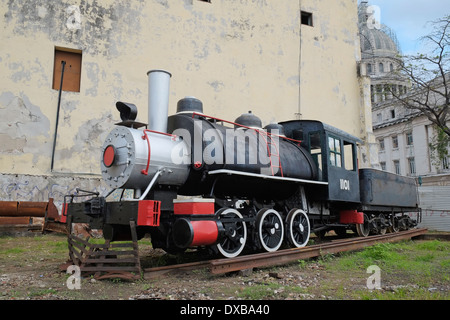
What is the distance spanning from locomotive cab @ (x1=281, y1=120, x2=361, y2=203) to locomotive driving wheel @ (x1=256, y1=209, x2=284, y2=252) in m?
1.64

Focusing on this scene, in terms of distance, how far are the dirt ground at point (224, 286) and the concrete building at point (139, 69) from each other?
5.77 meters

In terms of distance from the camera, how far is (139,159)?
5.06m

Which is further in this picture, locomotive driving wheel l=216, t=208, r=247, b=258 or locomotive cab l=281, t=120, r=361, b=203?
locomotive cab l=281, t=120, r=361, b=203

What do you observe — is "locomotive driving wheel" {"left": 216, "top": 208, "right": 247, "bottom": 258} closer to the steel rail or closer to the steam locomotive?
the steam locomotive

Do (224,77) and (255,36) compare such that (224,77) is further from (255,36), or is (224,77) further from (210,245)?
(210,245)

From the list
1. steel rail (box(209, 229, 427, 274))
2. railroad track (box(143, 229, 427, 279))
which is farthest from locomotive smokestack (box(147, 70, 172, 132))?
steel rail (box(209, 229, 427, 274))

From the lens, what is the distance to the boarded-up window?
11.9m

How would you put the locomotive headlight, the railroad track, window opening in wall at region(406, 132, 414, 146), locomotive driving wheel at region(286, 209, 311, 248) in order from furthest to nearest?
window opening in wall at region(406, 132, 414, 146)
locomotive driving wheel at region(286, 209, 311, 248)
the locomotive headlight
the railroad track

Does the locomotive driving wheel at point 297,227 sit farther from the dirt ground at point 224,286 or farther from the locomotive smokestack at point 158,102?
the locomotive smokestack at point 158,102

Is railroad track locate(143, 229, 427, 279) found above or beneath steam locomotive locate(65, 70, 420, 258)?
beneath

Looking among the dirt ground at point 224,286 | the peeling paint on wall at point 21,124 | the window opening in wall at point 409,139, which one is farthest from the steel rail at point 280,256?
the window opening in wall at point 409,139
